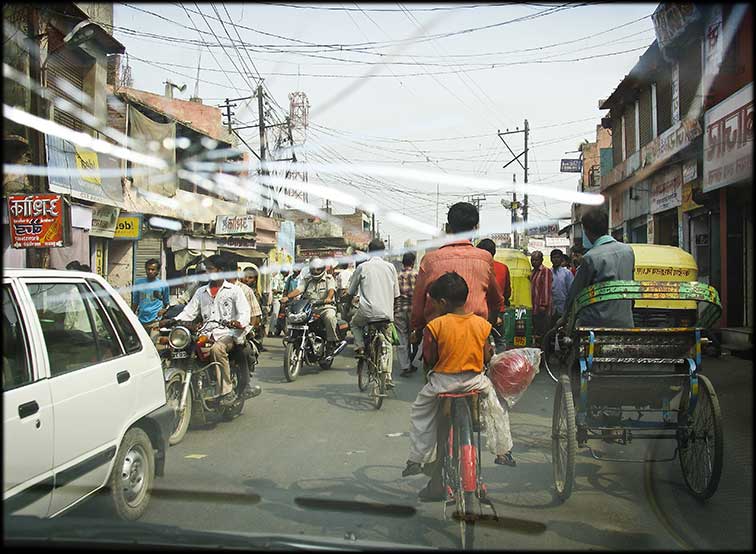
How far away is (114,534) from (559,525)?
2.64m

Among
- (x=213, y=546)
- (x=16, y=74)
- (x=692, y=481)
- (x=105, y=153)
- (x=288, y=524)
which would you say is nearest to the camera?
(x=213, y=546)

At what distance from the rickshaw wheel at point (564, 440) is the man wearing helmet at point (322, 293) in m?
5.87

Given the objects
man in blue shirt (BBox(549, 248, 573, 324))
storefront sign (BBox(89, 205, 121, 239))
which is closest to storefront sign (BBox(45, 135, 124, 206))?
storefront sign (BBox(89, 205, 121, 239))

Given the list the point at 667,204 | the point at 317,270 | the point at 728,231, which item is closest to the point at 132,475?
the point at 317,270

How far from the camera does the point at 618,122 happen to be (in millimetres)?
22156

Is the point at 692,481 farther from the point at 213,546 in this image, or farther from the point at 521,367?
the point at 213,546

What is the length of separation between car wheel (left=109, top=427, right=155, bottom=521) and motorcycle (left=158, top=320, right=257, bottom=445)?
1870 mm

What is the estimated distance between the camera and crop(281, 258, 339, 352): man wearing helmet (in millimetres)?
10227

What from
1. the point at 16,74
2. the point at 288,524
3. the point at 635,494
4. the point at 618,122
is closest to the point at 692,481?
the point at 635,494

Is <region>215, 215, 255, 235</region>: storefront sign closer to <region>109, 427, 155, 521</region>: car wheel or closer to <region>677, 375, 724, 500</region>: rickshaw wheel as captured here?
<region>109, 427, 155, 521</region>: car wheel

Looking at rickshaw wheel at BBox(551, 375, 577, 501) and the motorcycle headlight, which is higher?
the motorcycle headlight

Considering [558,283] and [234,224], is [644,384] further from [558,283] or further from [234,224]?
[234,224]

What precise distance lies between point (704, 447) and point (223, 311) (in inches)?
173

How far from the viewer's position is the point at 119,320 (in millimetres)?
4246
